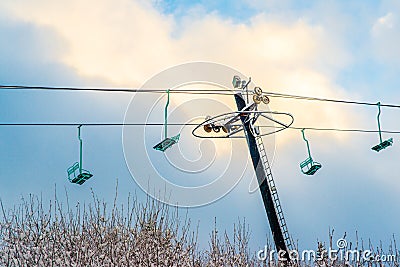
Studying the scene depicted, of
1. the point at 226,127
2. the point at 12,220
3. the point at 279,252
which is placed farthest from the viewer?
the point at 12,220

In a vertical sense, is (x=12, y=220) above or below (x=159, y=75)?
below

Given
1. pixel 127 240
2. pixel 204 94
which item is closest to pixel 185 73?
pixel 204 94

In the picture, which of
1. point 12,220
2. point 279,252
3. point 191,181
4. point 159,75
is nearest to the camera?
point 159,75

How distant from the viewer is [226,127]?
4.34 m

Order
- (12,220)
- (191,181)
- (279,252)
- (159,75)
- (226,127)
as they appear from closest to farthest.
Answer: (159,75) < (191,181) < (226,127) < (279,252) < (12,220)

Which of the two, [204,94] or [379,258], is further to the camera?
[379,258]

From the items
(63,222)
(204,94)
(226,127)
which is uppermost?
(204,94)

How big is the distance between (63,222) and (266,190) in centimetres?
211

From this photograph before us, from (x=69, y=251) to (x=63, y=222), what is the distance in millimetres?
468

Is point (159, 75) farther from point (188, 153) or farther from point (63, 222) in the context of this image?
point (63, 222)

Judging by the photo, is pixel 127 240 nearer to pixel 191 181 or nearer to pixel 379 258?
pixel 191 181

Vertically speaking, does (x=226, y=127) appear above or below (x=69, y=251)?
above

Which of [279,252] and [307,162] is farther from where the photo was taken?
[279,252]

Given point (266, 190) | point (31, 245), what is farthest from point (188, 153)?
point (31, 245)
